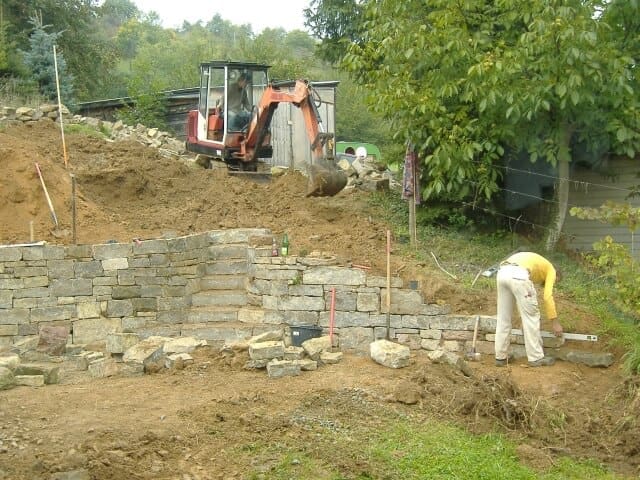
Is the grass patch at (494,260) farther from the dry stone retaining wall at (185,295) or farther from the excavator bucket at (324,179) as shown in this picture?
the dry stone retaining wall at (185,295)

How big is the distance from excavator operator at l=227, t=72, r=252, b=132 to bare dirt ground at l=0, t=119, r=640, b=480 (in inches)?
154

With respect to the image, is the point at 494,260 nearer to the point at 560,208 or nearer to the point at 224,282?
the point at 560,208

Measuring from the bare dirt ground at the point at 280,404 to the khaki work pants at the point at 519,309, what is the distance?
10.3 inches

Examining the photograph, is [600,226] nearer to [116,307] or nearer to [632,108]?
[632,108]

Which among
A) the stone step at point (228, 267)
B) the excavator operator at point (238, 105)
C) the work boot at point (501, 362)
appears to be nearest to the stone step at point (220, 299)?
the stone step at point (228, 267)

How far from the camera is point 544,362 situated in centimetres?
941

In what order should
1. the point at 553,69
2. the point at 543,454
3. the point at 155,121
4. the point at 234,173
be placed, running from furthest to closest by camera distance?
the point at 155,121
the point at 234,173
the point at 553,69
the point at 543,454

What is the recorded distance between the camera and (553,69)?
10227mm

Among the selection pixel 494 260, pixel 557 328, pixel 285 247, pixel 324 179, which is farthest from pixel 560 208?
pixel 285 247

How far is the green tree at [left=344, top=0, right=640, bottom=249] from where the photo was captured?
10.1 m

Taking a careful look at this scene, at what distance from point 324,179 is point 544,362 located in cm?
479

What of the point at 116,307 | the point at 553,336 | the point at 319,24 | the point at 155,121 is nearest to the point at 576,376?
the point at 553,336

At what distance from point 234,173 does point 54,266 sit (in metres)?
5.20

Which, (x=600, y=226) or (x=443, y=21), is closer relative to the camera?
(x=443, y=21)
